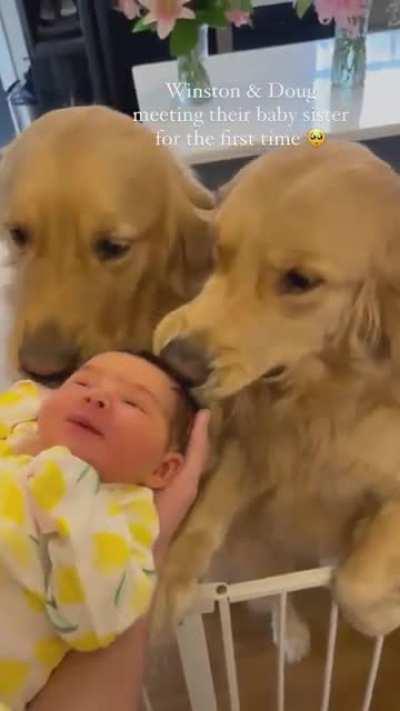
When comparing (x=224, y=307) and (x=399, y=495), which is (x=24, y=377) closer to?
(x=224, y=307)

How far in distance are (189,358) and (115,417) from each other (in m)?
0.10

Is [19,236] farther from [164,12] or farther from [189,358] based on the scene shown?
[164,12]

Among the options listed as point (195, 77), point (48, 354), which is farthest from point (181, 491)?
point (195, 77)

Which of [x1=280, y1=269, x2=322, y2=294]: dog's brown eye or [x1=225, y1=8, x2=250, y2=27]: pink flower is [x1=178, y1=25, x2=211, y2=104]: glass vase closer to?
[x1=225, y1=8, x2=250, y2=27]: pink flower

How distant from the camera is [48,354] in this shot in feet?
3.13

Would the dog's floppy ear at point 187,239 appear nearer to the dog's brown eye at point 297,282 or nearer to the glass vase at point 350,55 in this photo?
the dog's brown eye at point 297,282

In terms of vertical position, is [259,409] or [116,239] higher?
[116,239]

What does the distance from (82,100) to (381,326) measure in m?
2.25

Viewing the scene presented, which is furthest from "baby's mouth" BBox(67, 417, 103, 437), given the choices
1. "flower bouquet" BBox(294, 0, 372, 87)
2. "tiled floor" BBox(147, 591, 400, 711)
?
"flower bouquet" BBox(294, 0, 372, 87)

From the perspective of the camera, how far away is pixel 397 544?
0.92 m

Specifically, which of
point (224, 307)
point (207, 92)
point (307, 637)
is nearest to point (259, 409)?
point (224, 307)

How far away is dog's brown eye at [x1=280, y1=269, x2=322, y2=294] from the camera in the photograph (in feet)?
2.78

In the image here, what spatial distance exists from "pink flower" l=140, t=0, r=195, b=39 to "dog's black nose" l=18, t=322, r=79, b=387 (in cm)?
85

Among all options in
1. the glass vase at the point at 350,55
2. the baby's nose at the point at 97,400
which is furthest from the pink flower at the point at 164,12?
the baby's nose at the point at 97,400
